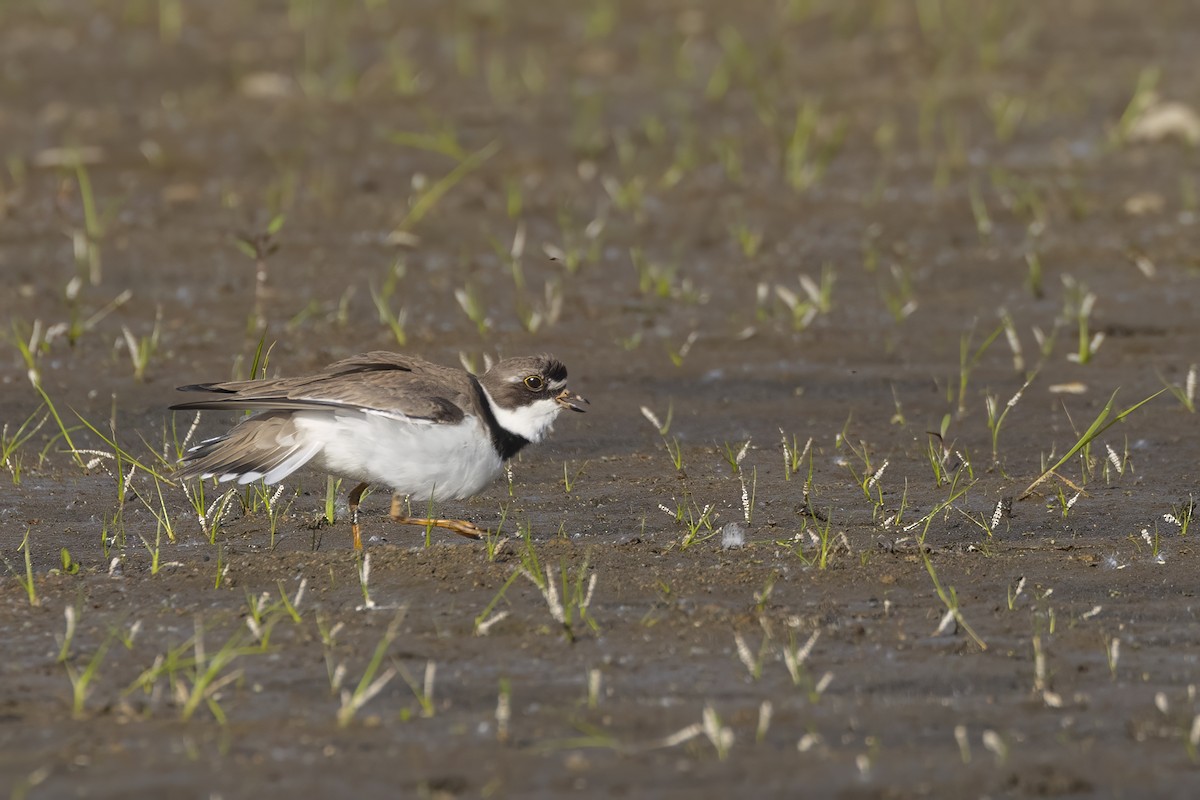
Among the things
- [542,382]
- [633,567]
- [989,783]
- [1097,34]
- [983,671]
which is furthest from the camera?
[1097,34]

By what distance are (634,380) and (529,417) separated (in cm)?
172

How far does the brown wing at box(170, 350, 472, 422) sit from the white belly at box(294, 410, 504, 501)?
54mm

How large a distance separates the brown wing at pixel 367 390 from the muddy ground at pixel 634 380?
1.37 feet

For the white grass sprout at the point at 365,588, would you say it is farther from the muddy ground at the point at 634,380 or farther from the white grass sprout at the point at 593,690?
the white grass sprout at the point at 593,690

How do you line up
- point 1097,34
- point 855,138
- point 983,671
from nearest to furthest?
1. point 983,671
2. point 855,138
3. point 1097,34

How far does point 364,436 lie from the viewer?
5.89m

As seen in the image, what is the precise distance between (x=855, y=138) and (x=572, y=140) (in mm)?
1829

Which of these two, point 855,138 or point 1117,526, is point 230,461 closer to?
point 1117,526

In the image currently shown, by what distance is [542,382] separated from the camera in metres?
6.50

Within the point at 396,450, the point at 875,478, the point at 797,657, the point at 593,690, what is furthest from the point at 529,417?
Result: the point at 593,690

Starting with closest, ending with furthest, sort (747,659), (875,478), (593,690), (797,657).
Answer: (593,690)
(747,659)
(797,657)
(875,478)

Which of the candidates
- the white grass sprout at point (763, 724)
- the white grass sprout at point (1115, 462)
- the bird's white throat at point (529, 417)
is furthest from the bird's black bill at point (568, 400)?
the white grass sprout at point (763, 724)

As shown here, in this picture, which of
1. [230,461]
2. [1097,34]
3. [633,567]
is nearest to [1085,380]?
[633,567]

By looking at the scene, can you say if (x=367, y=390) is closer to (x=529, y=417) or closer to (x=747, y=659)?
(x=529, y=417)
